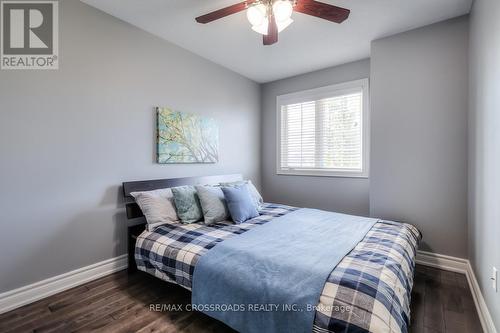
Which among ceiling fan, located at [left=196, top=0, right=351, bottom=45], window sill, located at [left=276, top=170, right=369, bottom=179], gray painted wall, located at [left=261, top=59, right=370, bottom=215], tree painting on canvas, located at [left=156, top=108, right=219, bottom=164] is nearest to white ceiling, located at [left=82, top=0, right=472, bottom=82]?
gray painted wall, located at [left=261, top=59, right=370, bottom=215]

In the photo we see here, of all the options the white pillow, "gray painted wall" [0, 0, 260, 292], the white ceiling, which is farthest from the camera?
the white pillow

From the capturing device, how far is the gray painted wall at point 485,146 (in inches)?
59.0

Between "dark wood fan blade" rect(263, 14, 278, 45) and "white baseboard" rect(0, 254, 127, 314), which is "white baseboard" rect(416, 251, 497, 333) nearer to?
"dark wood fan blade" rect(263, 14, 278, 45)

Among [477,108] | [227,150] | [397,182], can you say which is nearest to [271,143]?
[227,150]

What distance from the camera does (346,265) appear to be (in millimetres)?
1454

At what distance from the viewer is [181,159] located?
3.01 meters

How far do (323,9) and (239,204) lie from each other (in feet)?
6.05

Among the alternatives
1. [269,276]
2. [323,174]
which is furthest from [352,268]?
[323,174]

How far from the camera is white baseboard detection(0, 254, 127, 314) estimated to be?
183cm

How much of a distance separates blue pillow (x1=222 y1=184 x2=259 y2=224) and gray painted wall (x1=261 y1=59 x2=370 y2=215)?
4.59 ft

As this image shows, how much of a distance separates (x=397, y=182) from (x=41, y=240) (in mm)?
3512

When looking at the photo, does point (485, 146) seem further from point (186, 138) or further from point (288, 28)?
point (186, 138)

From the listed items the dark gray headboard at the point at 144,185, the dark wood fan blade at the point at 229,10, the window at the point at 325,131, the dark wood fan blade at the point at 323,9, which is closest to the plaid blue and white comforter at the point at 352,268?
the dark gray headboard at the point at 144,185

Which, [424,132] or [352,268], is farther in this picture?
[424,132]
